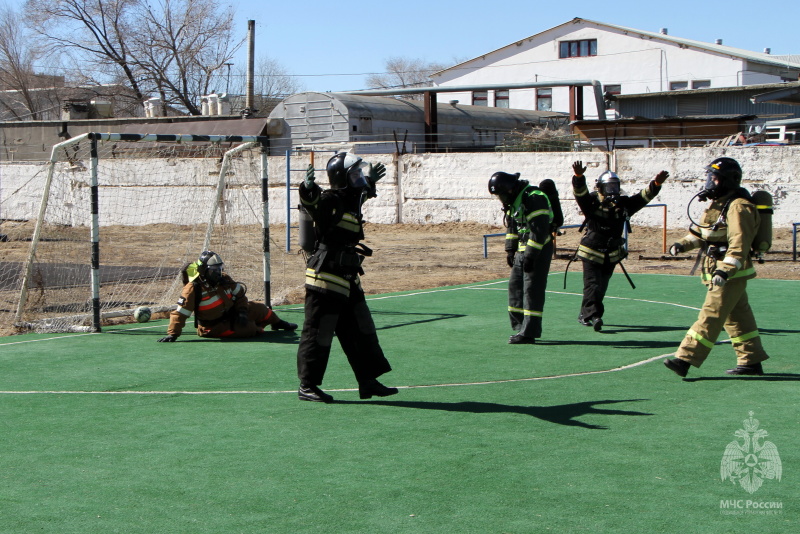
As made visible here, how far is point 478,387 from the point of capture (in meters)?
7.21

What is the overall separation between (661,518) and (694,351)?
124 inches

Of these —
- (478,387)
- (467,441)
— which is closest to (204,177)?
(478,387)

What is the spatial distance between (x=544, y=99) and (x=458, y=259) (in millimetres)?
33212

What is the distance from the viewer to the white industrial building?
47562 mm

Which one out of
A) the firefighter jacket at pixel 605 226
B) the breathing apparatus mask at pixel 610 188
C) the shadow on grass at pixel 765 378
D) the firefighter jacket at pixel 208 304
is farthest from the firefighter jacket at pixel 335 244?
the breathing apparatus mask at pixel 610 188

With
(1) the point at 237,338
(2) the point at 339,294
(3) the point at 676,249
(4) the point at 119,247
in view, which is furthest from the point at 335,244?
(4) the point at 119,247

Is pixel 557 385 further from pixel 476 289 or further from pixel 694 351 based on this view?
pixel 476 289

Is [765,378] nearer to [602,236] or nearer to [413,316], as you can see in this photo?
[602,236]

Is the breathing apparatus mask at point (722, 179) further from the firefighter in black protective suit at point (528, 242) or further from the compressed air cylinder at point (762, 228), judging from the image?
the firefighter in black protective suit at point (528, 242)

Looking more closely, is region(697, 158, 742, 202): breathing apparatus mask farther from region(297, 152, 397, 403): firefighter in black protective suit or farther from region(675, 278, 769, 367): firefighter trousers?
region(297, 152, 397, 403): firefighter in black protective suit

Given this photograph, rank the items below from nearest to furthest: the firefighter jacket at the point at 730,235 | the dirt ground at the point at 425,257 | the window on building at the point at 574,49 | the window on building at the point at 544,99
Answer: the firefighter jacket at the point at 730,235 < the dirt ground at the point at 425,257 < the window on building at the point at 544,99 < the window on building at the point at 574,49

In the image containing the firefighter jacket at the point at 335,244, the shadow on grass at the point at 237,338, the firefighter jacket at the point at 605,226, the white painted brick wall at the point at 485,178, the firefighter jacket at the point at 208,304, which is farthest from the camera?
the white painted brick wall at the point at 485,178

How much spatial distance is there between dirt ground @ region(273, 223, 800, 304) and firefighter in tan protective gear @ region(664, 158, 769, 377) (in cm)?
743

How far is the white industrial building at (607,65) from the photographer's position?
47.6 metres
